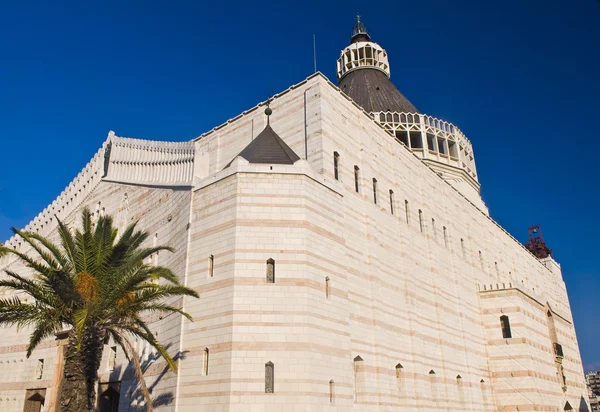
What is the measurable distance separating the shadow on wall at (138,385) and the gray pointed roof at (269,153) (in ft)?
26.1

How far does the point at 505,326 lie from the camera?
34406 millimetres

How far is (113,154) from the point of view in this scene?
32.2 m

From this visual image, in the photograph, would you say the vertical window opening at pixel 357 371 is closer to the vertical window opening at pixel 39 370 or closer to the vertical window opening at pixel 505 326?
the vertical window opening at pixel 505 326

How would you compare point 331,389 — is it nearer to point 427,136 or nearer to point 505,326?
point 505,326

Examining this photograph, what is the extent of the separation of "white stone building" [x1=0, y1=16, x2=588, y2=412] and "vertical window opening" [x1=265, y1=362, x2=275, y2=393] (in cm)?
5

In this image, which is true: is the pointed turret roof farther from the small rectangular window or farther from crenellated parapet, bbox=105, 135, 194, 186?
crenellated parapet, bbox=105, 135, 194, 186

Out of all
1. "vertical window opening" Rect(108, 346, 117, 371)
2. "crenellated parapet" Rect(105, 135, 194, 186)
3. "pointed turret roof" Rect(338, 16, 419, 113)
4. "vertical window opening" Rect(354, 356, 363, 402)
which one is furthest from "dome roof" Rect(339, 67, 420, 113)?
"vertical window opening" Rect(108, 346, 117, 371)

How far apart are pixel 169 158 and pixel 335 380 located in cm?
1414

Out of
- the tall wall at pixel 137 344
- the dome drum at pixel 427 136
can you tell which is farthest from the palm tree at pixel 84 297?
the dome drum at pixel 427 136

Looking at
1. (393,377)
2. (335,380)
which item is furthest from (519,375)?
(335,380)

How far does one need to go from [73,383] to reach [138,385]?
6.80 metres

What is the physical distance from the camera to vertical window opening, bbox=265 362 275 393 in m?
17.8

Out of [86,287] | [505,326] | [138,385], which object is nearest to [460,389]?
[505,326]

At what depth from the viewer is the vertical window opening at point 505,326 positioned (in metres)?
33.9
